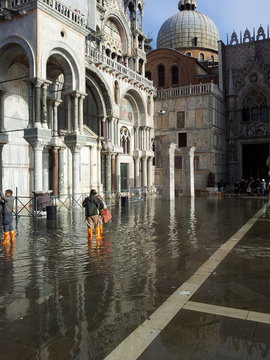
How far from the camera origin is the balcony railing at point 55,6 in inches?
691

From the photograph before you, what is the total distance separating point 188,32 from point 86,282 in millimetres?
55120

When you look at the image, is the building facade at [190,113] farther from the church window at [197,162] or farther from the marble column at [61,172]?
the marble column at [61,172]

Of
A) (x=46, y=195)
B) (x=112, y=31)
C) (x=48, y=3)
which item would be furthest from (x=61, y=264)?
(x=112, y=31)

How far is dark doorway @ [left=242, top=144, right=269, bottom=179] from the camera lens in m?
47.8

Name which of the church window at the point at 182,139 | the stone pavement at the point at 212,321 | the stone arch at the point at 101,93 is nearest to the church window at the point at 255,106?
the church window at the point at 182,139

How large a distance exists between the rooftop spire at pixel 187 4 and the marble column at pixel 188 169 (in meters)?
40.6

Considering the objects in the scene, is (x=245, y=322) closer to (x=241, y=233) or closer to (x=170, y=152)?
(x=241, y=233)

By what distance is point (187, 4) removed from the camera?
6000 cm

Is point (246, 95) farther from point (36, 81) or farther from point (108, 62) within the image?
point (36, 81)

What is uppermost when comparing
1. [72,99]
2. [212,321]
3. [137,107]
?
[137,107]

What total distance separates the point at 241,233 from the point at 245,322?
745cm

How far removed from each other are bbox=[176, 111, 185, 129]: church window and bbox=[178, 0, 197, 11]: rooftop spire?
3210cm

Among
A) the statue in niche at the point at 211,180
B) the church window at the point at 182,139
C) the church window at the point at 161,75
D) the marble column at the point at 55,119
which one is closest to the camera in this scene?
the marble column at the point at 55,119

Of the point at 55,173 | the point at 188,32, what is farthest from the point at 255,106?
the point at 55,173
